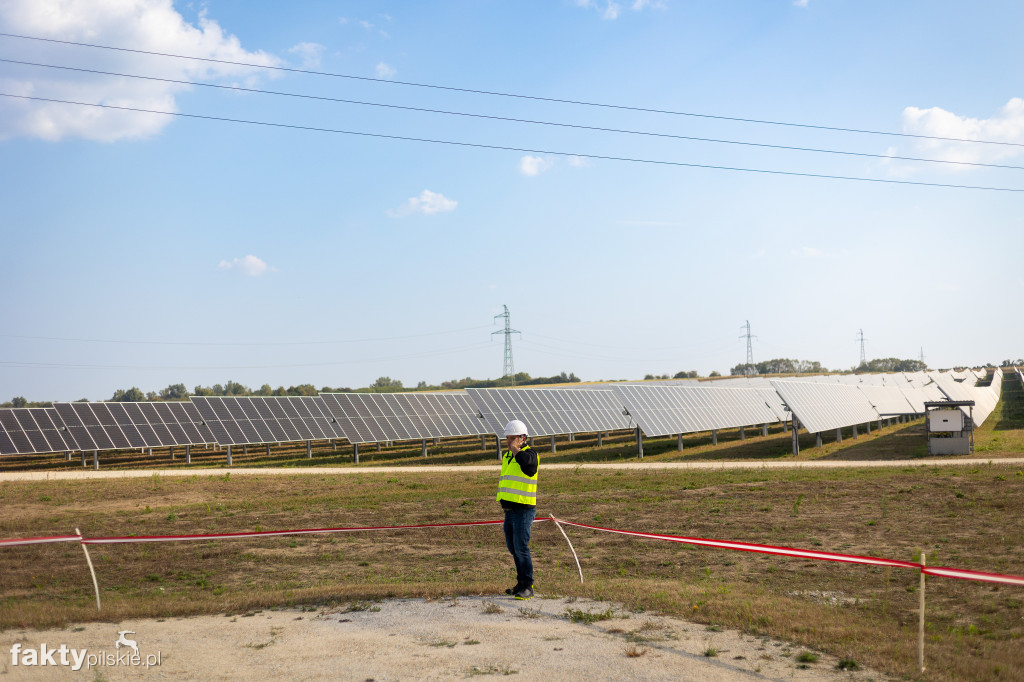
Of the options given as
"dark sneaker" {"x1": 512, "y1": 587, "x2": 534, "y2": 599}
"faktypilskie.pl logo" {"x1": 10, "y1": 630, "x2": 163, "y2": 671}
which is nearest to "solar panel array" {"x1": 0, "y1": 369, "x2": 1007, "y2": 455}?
"dark sneaker" {"x1": 512, "y1": 587, "x2": 534, "y2": 599}

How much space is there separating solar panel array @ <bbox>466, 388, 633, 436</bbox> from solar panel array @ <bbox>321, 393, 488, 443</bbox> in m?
2.53

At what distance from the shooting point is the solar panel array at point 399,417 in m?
42.2

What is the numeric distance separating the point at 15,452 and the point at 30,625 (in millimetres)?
33526

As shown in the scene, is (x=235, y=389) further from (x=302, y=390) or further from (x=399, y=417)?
(x=399, y=417)

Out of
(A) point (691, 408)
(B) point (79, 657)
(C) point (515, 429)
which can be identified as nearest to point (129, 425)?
(A) point (691, 408)

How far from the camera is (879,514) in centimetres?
1747

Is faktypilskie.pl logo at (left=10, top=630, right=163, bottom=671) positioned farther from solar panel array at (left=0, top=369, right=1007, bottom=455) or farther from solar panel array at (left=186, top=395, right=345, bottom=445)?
solar panel array at (left=186, top=395, right=345, bottom=445)

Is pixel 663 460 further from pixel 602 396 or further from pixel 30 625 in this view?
pixel 30 625

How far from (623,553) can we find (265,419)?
33.1 meters

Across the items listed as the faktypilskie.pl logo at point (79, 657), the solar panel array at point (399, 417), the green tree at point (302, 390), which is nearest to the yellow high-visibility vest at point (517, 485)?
the faktypilskie.pl logo at point (79, 657)

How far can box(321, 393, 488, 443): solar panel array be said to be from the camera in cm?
4225

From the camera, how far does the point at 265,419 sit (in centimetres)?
4300

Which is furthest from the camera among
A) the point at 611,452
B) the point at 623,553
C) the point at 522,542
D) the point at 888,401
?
the point at 888,401

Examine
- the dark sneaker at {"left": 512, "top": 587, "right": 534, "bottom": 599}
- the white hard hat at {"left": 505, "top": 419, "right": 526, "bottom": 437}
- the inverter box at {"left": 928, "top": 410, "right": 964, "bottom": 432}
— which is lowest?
the dark sneaker at {"left": 512, "top": 587, "right": 534, "bottom": 599}
